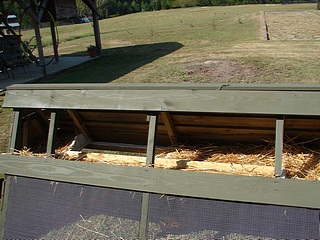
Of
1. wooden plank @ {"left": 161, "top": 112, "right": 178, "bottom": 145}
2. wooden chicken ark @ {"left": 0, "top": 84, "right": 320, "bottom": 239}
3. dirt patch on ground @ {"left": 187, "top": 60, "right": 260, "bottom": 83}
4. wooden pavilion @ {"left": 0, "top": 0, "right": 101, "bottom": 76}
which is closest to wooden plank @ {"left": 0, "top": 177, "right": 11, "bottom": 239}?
wooden chicken ark @ {"left": 0, "top": 84, "right": 320, "bottom": 239}

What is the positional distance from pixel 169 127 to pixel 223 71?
19.6 feet

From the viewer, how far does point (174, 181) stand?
2279 mm

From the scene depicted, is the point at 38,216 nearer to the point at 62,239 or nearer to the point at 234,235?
the point at 62,239

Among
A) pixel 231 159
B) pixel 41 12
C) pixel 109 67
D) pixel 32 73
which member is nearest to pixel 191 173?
pixel 231 159

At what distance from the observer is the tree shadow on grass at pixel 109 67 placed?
984cm

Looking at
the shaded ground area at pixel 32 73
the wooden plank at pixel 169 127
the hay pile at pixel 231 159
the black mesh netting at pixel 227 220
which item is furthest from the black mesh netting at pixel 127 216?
the shaded ground area at pixel 32 73

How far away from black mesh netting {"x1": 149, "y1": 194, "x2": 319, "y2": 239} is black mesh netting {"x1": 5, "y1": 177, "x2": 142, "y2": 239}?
19 cm

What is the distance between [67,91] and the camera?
9.08 ft

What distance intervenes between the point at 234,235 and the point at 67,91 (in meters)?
1.56

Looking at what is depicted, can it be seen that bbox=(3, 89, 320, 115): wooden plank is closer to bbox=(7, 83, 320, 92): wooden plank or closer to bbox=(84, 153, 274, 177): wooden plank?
bbox=(7, 83, 320, 92): wooden plank

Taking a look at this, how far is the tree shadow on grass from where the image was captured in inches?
388

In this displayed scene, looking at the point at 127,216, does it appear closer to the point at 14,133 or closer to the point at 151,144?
the point at 151,144

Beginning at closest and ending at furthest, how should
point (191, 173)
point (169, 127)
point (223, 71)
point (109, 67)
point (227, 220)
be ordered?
1. point (227, 220)
2. point (191, 173)
3. point (169, 127)
4. point (223, 71)
5. point (109, 67)

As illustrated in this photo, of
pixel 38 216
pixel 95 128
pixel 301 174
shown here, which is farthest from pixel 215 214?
pixel 95 128
